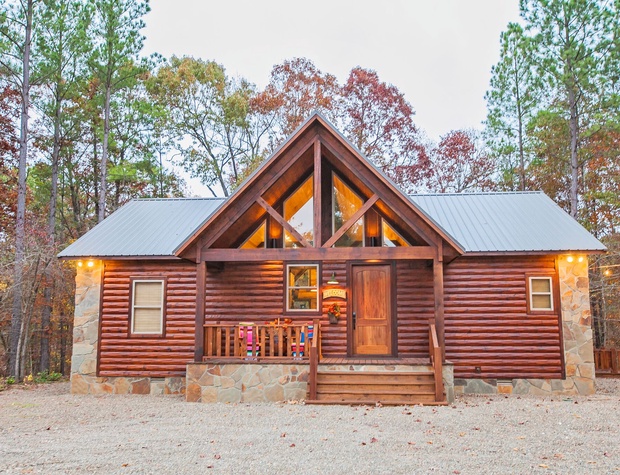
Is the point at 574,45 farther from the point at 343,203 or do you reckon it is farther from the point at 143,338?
the point at 143,338

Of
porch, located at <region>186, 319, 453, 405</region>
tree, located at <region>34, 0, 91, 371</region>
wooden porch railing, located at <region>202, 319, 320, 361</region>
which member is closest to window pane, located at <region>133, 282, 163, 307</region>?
wooden porch railing, located at <region>202, 319, 320, 361</region>

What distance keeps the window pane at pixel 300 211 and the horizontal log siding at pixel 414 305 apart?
232 cm

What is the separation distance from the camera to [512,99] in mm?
22719

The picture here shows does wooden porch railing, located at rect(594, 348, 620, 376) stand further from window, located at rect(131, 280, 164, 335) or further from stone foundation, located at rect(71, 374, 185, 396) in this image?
window, located at rect(131, 280, 164, 335)

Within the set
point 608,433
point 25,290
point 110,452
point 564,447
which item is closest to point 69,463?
point 110,452

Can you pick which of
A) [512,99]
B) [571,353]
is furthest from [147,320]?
[512,99]

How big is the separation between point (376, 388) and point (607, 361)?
31.0 feet

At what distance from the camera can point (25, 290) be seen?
17.5 meters

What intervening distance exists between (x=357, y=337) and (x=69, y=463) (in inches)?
301

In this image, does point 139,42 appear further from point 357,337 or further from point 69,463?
point 69,463

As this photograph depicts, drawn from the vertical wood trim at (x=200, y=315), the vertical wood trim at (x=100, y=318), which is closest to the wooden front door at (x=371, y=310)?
the vertical wood trim at (x=200, y=315)

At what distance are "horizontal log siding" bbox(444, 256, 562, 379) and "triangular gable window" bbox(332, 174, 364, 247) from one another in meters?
2.19

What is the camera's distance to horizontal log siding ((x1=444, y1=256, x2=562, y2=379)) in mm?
12609

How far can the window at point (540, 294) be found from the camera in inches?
502
